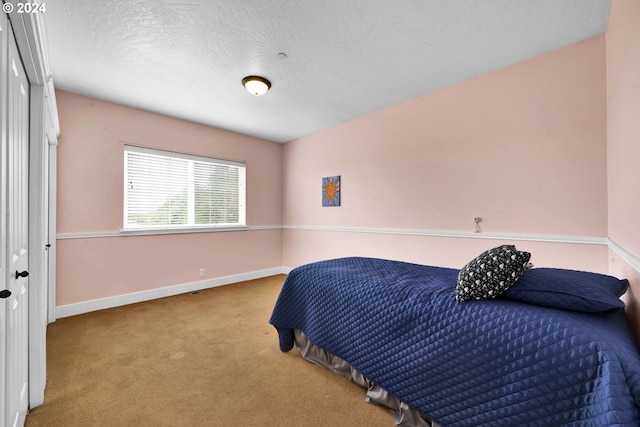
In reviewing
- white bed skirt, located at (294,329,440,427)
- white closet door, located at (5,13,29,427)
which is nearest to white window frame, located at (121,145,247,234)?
white closet door, located at (5,13,29,427)

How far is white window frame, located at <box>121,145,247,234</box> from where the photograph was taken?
3527 mm

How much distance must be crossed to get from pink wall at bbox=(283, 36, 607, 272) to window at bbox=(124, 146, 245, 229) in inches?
68.6

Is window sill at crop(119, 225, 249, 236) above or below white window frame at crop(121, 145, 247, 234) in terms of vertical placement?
below

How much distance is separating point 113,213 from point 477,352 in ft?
13.0

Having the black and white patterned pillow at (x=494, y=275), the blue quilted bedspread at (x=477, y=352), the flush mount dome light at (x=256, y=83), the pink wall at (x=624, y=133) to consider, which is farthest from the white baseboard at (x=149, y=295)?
the pink wall at (x=624, y=133)

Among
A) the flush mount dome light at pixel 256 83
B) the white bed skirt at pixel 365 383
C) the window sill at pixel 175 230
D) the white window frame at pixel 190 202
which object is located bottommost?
the white bed skirt at pixel 365 383

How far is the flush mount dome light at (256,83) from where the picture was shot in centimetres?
272

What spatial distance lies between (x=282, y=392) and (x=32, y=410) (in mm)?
1460

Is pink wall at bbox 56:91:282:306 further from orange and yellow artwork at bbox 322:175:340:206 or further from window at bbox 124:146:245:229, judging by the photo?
orange and yellow artwork at bbox 322:175:340:206

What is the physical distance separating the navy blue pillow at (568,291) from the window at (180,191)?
4001 millimetres

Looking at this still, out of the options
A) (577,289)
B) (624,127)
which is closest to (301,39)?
(624,127)

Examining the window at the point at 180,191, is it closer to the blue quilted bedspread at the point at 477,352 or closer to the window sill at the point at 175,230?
the window sill at the point at 175,230

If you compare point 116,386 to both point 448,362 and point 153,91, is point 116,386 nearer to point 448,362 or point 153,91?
point 448,362

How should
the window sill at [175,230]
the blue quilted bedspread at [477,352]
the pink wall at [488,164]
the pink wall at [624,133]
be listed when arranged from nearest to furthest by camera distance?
the blue quilted bedspread at [477,352]
the pink wall at [624,133]
the pink wall at [488,164]
the window sill at [175,230]
